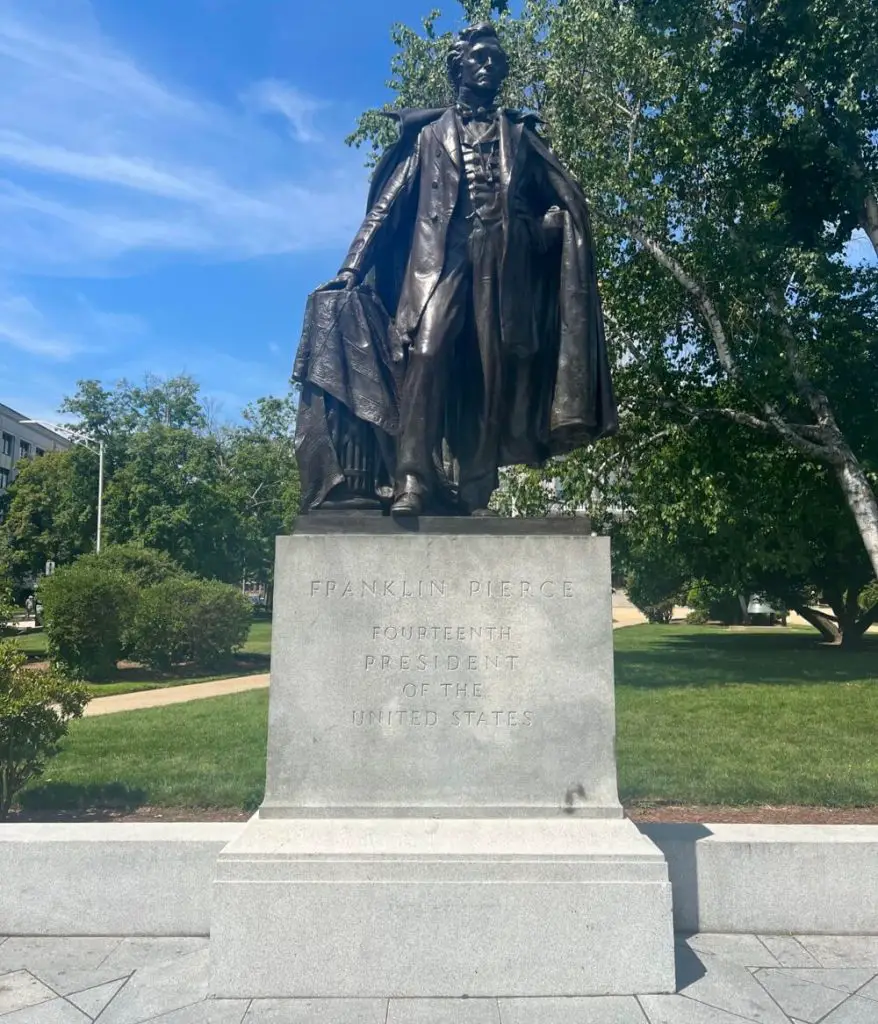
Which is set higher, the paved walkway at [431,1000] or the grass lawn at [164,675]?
the grass lawn at [164,675]

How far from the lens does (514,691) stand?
4176 mm

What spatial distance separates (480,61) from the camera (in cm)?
488

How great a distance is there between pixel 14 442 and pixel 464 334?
82.5m

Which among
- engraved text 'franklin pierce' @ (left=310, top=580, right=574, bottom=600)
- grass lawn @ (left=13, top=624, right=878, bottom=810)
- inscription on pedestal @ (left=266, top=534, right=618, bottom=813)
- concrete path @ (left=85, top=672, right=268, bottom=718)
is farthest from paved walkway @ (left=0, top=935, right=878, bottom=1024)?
concrete path @ (left=85, top=672, right=268, bottom=718)

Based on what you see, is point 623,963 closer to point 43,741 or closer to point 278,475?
point 43,741

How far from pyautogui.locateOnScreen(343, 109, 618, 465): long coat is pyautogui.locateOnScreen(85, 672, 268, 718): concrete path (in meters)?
10.6

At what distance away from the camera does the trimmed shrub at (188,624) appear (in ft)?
65.6

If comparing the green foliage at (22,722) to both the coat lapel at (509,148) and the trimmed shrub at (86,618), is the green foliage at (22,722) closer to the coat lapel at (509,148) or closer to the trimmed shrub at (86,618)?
the coat lapel at (509,148)

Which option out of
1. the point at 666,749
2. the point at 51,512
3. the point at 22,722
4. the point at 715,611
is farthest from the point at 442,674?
the point at 51,512

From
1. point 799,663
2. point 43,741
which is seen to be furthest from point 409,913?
point 799,663

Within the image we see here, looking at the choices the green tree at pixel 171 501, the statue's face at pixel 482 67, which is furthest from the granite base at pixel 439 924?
the green tree at pixel 171 501

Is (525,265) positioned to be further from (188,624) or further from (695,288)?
(188,624)

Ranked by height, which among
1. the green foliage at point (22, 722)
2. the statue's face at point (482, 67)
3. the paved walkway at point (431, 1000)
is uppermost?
the statue's face at point (482, 67)

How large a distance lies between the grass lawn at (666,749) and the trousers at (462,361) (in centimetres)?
405
